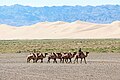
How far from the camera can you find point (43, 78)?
2105cm

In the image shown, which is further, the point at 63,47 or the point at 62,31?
the point at 62,31

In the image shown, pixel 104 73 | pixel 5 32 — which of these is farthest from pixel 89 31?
pixel 104 73

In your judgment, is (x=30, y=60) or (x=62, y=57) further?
(x=30, y=60)

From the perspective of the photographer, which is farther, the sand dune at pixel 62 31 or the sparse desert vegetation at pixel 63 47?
the sand dune at pixel 62 31

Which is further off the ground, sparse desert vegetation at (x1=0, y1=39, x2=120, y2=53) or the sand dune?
the sand dune

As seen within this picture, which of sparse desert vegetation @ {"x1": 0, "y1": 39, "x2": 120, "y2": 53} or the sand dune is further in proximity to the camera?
the sand dune

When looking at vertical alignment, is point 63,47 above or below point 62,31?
below

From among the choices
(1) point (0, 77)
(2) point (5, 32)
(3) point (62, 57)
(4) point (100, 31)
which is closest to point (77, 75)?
(1) point (0, 77)

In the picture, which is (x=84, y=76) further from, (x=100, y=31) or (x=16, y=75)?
(x=100, y=31)

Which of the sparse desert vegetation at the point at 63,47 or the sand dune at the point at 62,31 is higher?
the sand dune at the point at 62,31

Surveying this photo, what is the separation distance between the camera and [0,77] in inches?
842

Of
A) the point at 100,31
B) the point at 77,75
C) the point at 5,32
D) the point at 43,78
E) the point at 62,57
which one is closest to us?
the point at 43,78

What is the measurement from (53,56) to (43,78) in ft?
36.6

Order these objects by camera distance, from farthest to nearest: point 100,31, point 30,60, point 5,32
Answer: point 5,32
point 100,31
point 30,60
